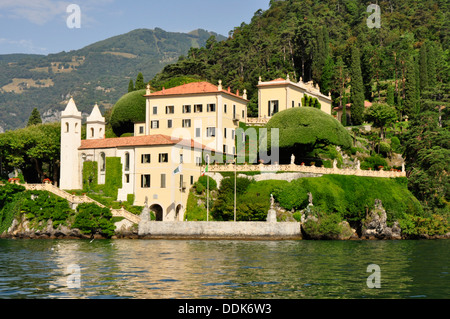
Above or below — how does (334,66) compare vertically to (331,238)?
above

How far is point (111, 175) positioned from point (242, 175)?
46.8 feet

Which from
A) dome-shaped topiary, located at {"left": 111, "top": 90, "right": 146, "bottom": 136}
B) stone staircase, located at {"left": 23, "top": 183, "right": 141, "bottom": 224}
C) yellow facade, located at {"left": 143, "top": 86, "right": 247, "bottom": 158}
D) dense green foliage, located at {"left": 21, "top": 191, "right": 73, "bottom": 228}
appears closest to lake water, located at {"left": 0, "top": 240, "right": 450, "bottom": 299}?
stone staircase, located at {"left": 23, "top": 183, "right": 141, "bottom": 224}

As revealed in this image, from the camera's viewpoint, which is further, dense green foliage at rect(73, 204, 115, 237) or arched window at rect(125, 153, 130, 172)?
arched window at rect(125, 153, 130, 172)

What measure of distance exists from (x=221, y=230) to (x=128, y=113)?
33.3 meters

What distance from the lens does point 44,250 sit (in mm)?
45938

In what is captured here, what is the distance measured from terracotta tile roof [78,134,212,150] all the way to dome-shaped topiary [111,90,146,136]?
13.2 m

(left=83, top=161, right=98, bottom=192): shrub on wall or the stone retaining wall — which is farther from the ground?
(left=83, top=161, right=98, bottom=192): shrub on wall

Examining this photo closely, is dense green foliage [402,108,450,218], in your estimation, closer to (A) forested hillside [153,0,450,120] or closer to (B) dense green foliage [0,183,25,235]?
(A) forested hillside [153,0,450,120]

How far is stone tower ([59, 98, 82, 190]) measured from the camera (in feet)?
233

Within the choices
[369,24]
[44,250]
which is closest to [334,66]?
[369,24]

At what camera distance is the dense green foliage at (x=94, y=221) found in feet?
197

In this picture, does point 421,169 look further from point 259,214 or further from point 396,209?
point 259,214

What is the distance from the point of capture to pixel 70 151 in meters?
71.6

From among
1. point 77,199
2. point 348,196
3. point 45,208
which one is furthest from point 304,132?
point 45,208
